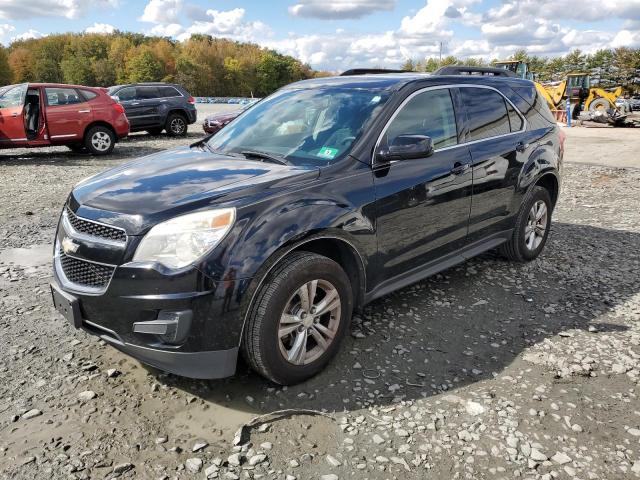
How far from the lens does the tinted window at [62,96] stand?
1145 centimetres

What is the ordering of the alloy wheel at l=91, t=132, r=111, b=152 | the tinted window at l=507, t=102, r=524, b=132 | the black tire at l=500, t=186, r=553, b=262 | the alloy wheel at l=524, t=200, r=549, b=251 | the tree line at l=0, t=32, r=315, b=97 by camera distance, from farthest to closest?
1. the tree line at l=0, t=32, r=315, b=97
2. the alloy wheel at l=91, t=132, r=111, b=152
3. the alloy wheel at l=524, t=200, r=549, b=251
4. the black tire at l=500, t=186, r=553, b=262
5. the tinted window at l=507, t=102, r=524, b=132

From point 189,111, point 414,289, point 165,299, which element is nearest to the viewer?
point 165,299

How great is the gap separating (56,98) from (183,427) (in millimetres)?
10993

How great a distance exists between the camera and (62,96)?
11.6 metres

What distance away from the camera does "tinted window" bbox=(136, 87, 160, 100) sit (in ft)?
52.0

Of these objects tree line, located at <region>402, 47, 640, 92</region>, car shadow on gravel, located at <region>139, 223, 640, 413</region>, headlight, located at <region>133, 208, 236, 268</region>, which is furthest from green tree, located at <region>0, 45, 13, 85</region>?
headlight, located at <region>133, 208, 236, 268</region>

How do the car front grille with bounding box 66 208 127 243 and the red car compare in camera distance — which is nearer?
the car front grille with bounding box 66 208 127 243

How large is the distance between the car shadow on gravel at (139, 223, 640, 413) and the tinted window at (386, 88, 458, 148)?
4.38ft

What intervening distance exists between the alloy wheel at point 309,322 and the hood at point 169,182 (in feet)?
2.29

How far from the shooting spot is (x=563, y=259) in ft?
17.4

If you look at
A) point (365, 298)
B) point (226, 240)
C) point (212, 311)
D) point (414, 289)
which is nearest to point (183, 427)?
point (212, 311)

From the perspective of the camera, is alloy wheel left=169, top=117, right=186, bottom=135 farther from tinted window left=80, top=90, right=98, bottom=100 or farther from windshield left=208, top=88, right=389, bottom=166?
windshield left=208, top=88, right=389, bottom=166

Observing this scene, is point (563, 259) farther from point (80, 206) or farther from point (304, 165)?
point (80, 206)

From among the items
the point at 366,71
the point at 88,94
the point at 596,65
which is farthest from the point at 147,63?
the point at 366,71
